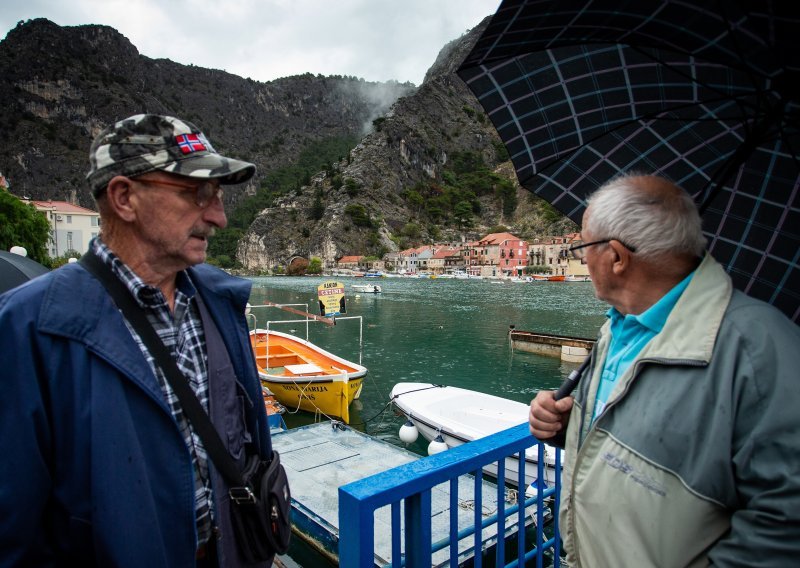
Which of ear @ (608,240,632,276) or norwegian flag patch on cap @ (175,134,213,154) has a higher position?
norwegian flag patch on cap @ (175,134,213,154)

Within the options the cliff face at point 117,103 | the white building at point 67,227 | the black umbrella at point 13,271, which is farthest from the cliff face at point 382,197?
the black umbrella at point 13,271

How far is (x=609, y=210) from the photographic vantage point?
4.41 feet

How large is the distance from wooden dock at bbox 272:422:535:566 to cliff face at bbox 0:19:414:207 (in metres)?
107

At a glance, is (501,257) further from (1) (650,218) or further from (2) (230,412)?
(2) (230,412)

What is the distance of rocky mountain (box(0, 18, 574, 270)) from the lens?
112625 millimetres

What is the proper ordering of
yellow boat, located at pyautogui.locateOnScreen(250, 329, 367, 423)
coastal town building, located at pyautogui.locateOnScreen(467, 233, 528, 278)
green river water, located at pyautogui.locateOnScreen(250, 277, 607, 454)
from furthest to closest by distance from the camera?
coastal town building, located at pyautogui.locateOnScreen(467, 233, 528, 278) → green river water, located at pyautogui.locateOnScreen(250, 277, 607, 454) → yellow boat, located at pyautogui.locateOnScreen(250, 329, 367, 423)

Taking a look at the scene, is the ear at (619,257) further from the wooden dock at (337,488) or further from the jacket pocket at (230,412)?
the wooden dock at (337,488)

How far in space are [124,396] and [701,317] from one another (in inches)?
55.1

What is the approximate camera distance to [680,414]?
1.07 m

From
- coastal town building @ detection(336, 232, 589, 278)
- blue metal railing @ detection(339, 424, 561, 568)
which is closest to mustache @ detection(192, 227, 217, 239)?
blue metal railing @ detection(339, 424, 561, 568)

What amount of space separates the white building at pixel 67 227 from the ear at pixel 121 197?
2234 inches

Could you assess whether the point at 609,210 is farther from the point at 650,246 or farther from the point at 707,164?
the point at 707,164

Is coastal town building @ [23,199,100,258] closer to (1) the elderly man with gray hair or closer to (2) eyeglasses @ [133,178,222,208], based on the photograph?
(2) eyeglasses @ [133,178,222,208]

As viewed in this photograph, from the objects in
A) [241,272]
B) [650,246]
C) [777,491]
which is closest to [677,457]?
[777,491]
